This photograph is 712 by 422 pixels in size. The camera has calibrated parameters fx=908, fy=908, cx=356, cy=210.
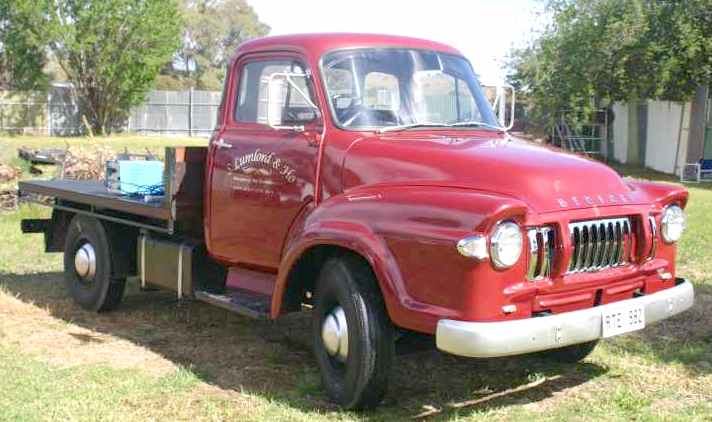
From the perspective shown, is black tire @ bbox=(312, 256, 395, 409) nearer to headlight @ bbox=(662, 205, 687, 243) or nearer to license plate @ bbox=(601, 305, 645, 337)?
license plate @ bbox=(601, 305, 645, 337)

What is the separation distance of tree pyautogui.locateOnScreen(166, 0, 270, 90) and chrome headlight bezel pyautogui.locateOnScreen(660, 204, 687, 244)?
57288mm

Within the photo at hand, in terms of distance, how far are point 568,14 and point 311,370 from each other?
21.2 meters

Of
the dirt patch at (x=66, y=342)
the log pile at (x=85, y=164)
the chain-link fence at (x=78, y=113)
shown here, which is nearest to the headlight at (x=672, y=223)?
the dirt patch at (x=66, y=342)

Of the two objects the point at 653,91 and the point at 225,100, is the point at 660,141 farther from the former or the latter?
the point at 225,100

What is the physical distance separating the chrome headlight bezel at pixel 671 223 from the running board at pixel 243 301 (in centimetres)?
232

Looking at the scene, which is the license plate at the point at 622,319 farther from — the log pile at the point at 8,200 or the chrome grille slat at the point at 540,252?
the log pile at the point at 8,200

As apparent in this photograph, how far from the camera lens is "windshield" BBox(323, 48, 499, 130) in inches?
211

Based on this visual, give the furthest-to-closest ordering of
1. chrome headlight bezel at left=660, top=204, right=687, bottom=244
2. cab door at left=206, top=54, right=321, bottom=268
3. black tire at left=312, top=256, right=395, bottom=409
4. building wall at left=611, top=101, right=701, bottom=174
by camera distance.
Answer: building wall at left=611, top=101, right=701, bottom=174 → cab door at left=206, top=54, right=321, bottom=268 → chrome headlight bezel at left=660, top=204, right=687, bottom=244 → black tire at left=312, top=256, right=395, bottom=409

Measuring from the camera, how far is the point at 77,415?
476 cm

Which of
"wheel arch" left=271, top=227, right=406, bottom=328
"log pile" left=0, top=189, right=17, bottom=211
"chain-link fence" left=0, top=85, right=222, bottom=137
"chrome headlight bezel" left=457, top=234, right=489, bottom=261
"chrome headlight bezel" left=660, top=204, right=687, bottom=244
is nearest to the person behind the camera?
"chrome headlight bezel" left=457, top=234, right=489, bottom=261

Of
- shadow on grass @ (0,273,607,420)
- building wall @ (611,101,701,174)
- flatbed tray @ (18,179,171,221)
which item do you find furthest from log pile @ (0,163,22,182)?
building wall @ (611,101,701,174)

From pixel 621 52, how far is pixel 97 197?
60.1 ft

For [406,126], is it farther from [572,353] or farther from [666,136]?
[666,136]

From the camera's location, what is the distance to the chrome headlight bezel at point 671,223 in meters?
5.12
